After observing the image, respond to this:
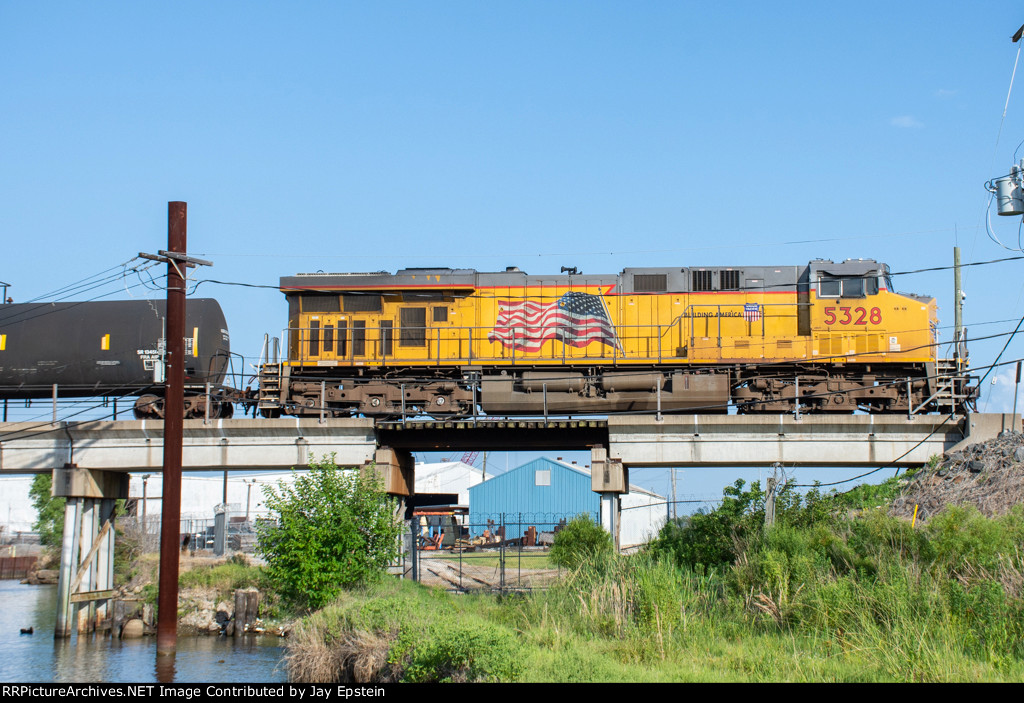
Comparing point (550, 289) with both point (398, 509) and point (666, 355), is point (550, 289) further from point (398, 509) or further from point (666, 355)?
point (398, 509)

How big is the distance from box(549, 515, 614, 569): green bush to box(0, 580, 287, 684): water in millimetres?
6227

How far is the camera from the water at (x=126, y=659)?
17438mm

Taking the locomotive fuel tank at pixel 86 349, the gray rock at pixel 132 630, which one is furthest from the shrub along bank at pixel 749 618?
the locomotive fuel tank at pixel 86 349

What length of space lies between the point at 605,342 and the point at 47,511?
144ft

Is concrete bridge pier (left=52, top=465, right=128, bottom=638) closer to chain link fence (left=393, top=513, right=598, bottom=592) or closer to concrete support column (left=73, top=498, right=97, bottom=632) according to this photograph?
concrete support column (left=73, top=498, right=97, bottom=632)

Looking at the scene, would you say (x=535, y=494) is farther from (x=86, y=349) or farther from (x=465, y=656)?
(x=465, y=656)

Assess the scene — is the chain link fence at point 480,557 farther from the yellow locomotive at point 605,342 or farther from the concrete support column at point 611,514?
the yellow locomotive at point 605,342

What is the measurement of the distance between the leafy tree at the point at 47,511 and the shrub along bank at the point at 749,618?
138 feet

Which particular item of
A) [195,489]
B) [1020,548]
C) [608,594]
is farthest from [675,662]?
[195,489]

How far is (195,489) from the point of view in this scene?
202 ft

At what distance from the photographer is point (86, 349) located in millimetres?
23828

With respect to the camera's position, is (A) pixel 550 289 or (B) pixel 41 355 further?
(A) pixel 550 289

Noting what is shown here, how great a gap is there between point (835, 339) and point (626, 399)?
5914 millimetres

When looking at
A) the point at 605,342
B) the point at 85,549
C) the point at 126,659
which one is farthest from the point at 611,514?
the point at 85,549
